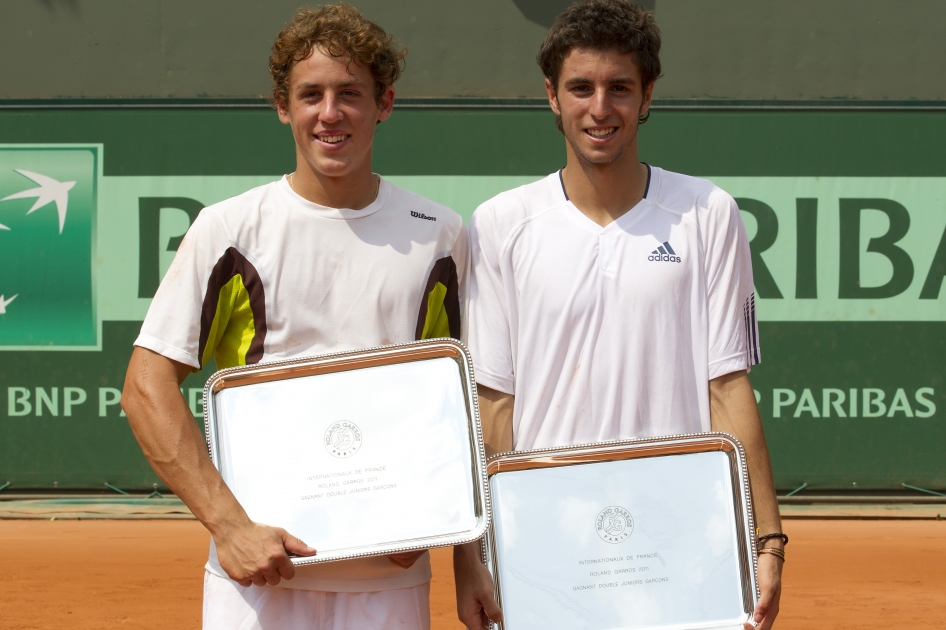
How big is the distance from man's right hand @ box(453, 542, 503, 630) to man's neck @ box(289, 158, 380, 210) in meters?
0.82

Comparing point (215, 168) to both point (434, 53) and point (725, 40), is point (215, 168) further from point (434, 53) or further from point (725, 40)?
point (725, 40)

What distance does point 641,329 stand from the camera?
2199mm

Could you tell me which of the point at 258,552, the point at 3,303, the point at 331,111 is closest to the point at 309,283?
the point at 331,111

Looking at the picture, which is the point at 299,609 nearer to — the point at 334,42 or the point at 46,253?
the point at 334,42

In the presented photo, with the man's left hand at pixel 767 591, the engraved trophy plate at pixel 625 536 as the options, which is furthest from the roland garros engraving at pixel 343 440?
the man's left hand at pixel 767 591

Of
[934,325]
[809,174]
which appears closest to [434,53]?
[809,174]

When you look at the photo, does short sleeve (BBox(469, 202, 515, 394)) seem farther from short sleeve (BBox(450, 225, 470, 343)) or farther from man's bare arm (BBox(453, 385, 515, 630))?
man's bare arm (BBox(453, 385, 515, 630))

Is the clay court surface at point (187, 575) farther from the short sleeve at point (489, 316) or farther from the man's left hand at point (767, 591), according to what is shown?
the man's left hand at point (767, 591)

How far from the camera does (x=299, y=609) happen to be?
7.10ft

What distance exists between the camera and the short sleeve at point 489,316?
2.29 metres

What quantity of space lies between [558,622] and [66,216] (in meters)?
5.71

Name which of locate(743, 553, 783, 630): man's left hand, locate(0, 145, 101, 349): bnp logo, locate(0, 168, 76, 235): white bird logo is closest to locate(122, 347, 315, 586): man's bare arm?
locate(743, 553, 783, 630): man's left hand

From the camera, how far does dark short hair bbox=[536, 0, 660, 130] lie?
7.31 feet

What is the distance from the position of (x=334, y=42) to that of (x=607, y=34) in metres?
0.62
